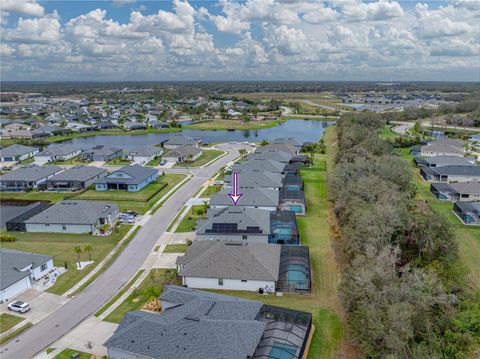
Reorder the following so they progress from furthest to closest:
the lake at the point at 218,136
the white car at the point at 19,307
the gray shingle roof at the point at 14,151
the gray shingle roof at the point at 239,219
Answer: the lake at the point at 218,136, the gray shingle roof at the point at 14,151, the gray shingle roof at the point at 239,219, the white car at the point at 19,307

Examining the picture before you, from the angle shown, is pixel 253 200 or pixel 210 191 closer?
pixel 253 200

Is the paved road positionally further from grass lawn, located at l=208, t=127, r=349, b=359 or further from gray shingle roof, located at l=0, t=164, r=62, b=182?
gray shingle roof, located at l=0, t=164, r=62, b=182

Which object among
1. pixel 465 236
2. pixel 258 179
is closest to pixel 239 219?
pixel 258 179

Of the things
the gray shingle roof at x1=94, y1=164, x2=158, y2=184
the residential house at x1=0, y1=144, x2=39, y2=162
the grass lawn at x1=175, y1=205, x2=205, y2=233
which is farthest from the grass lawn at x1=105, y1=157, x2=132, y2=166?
the grass lawn at x1=175, y1=205, x2=205, y2=233

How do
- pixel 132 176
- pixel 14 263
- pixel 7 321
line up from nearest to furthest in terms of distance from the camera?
pixel 7 321 < pixel 14 263 < pixel 132 176

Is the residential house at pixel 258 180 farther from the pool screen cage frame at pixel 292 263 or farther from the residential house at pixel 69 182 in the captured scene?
the residential house at pixel 69 182

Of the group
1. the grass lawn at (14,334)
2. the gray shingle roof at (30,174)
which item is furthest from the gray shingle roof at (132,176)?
the grass lawn at (14,334)

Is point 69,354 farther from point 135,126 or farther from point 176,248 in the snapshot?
point 135,126
